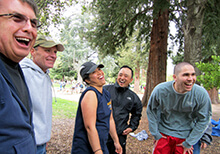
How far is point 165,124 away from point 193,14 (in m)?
3.34

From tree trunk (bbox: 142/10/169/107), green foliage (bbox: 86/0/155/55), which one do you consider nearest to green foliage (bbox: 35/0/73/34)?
green foliage (bbox: 86/0/155/55)

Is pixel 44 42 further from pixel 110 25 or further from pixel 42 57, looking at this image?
pixel 110 25

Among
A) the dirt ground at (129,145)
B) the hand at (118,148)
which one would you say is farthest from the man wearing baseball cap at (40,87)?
the dirt ground at (129,145)

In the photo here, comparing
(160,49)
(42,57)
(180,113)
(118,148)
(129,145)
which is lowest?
(129,145)

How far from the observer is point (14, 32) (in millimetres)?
987

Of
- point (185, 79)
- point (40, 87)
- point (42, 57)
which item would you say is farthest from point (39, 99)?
point (185, 79)

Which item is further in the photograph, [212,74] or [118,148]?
[212,74]

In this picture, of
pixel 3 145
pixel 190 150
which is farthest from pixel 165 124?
pixel 3 145

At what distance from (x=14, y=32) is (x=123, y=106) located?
2.11 meters

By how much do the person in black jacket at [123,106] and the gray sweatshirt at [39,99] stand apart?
1179mm

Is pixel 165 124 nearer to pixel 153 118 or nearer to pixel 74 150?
pixel 153 118

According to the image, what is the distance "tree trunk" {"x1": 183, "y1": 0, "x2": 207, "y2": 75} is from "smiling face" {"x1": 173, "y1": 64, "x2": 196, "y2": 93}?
6.81 feet

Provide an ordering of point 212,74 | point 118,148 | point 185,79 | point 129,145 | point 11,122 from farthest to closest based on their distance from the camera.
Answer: point 129,145 < point 212,74 < point 118,148 < point 185,79 < point 11,122

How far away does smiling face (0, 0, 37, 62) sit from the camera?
95 cm
